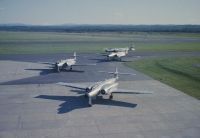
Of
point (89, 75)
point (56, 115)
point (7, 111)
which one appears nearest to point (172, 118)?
point (56, 115)

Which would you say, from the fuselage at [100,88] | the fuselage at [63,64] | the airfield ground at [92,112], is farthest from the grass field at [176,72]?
the fuselage at [63,64]

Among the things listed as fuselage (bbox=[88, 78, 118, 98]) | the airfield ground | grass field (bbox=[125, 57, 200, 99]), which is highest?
fuselage (bbox=[88, 78, 118, 98])

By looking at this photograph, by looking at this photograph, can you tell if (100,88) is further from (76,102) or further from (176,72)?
(176,72)

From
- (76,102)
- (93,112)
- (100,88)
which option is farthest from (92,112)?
(76,102)

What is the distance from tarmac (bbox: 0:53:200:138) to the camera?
29266 millimetres

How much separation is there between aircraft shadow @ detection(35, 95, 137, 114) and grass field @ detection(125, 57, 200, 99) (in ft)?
44.1

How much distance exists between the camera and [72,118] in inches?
1308

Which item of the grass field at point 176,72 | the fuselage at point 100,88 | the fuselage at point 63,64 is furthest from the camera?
the fuselage at point 63,64

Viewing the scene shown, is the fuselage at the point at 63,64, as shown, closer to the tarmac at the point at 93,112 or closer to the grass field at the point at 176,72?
the tarmac at the point at 93,112

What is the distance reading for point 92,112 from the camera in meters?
35.5

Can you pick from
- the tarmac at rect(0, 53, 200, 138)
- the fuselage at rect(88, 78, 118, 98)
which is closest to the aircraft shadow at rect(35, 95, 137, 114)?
the tarmac at rect(0, 53, 200, 138)

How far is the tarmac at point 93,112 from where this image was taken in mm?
29266

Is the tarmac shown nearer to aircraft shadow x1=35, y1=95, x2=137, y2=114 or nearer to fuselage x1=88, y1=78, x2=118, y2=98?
aircraft shadow x1=35, y1=95, x2=137, y2=114

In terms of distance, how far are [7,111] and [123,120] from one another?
15915 mm
